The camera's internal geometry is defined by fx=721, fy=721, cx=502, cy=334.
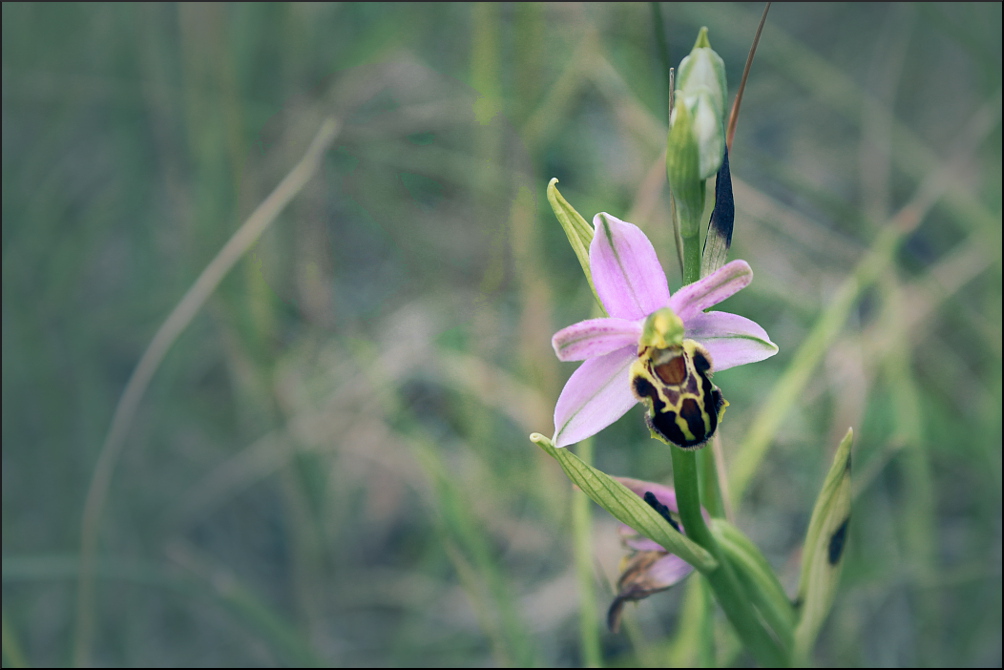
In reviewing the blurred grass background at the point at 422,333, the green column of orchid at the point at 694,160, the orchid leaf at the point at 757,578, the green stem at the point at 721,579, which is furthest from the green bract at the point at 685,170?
the blurred grass background at the point at 422,333

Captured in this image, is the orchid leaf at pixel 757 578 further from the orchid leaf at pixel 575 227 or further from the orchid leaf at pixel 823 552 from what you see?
the orchid leaf at pixel 575 227

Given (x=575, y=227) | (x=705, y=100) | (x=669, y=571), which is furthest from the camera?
(x=669, y=571)

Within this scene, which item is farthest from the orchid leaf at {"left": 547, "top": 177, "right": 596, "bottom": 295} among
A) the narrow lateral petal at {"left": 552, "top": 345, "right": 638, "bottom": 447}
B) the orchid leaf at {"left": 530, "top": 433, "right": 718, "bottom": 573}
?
the orchid leaf at {"left": 530, "top": 433, "right": 718, "bottom": 573}

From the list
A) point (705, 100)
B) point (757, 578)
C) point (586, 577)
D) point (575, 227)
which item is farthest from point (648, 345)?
point (586, 577)

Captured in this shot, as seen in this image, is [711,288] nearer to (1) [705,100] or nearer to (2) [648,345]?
(2) [648,345]

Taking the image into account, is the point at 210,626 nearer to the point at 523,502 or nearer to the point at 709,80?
the point at 523,502

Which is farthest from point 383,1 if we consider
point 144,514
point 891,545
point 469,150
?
point 891,545
